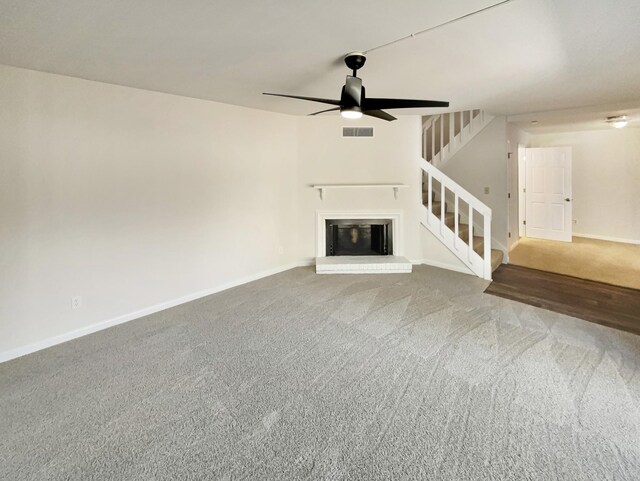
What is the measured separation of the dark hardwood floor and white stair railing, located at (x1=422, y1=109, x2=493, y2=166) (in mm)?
2571

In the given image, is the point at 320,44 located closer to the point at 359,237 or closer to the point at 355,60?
the point at 355,60

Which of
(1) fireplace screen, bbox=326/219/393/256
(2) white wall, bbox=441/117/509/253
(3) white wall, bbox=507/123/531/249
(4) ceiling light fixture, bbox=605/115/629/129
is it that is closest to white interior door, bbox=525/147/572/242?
(3) white wall, bbox=507/123/531/249

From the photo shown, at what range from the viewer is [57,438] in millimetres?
1793

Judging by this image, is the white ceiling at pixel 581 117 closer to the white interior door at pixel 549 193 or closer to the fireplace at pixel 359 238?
the white interior door at pixel 549 193

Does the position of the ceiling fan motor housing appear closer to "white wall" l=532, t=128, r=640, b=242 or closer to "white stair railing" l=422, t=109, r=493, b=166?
"white stair railing" l=422, t=109, r=493, b=166

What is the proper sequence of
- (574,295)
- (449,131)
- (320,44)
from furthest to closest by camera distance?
(449,131) < (574,295) < (320,44)

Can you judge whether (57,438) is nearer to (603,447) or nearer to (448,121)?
(603,447)

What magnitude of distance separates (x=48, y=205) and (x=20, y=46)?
1257 millimetres

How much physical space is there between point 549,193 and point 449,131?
3153 mm

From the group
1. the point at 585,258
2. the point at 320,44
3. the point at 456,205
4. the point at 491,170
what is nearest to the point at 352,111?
the point at 320,44

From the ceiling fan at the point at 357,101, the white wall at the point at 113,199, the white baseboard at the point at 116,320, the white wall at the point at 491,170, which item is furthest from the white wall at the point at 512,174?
the white baseboard at the point at 116,320

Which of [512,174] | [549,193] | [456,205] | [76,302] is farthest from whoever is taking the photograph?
[549,193]

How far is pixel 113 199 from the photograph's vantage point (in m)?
3.26

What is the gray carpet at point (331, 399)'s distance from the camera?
5.26ft
